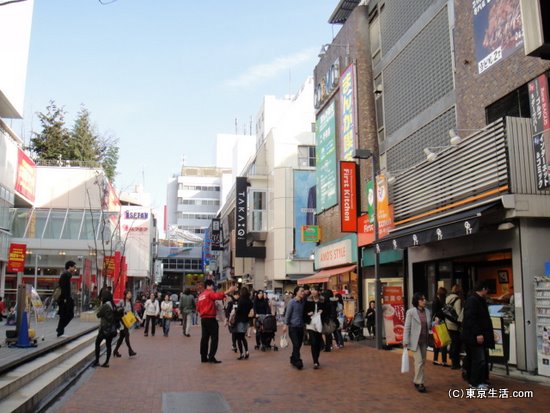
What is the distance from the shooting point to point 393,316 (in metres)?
15.8

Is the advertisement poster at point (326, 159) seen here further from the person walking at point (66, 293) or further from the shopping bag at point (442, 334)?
the shopping bag at point (442, 334)

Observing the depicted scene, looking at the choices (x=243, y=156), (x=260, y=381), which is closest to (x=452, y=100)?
(x=260, y=381)

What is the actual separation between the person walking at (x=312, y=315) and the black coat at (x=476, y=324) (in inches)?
139

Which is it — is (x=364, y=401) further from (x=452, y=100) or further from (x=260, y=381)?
(x=452, y=100)

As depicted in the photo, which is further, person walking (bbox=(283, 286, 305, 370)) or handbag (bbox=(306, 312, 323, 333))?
person walking (bbox=(283, 286, 305, 370))

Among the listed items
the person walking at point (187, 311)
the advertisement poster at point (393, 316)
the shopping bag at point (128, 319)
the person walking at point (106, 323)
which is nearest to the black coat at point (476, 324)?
the advertisement poster at point (393, 316)

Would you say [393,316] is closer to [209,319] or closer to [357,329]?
[357,329]

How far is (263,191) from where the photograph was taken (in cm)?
4544

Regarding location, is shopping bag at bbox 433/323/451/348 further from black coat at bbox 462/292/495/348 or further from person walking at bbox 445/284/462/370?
black coat at bbox 462/292/495/348

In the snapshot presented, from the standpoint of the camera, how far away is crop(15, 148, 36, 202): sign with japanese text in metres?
36.3

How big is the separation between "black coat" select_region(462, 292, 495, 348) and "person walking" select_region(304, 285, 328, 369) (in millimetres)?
3531

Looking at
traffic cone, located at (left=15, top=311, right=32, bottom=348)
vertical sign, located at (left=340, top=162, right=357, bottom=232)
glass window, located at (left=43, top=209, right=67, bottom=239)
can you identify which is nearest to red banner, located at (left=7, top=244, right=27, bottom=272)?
glass window, located at (left=43, top=209, right=67, bottom=239)

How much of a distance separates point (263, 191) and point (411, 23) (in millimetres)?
27480

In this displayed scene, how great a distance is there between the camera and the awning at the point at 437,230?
11.6 meters
